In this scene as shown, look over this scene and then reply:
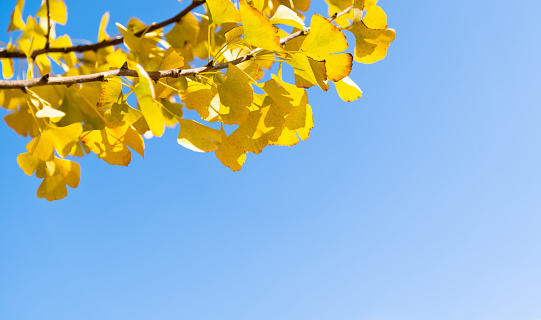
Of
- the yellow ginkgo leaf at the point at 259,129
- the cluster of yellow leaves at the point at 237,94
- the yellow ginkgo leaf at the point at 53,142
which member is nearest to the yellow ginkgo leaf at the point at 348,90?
the cluster of yellow leaves at the point at 237,94

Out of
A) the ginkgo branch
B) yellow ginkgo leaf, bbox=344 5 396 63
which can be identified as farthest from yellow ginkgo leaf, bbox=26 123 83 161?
yellow ginkgo leaf, bbox=344 5 396 63

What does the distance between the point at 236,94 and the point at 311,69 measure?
0.36 ft

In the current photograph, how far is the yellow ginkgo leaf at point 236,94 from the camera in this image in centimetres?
56

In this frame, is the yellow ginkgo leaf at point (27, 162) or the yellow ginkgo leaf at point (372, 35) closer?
the yellow ginkgo leaf at point (372, 35)

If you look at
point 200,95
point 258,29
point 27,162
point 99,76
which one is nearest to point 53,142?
point 27,162

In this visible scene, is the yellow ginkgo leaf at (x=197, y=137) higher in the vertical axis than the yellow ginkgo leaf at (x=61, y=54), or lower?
lower

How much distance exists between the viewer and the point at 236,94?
0.57 meters

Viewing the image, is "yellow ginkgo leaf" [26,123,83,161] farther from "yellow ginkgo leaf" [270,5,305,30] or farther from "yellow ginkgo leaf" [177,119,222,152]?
"yellow ginkgo leaf" [270,5,305,30]

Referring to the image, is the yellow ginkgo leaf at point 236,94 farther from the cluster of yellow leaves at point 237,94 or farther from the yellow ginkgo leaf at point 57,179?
the yellow ginkgo leaf at point 57,179

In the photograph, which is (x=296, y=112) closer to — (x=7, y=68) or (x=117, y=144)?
(x=117, y=144)

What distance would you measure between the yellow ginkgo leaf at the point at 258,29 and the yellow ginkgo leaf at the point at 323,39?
0.05 metres

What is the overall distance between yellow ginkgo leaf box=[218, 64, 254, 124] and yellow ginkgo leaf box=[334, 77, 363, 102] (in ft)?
0.52

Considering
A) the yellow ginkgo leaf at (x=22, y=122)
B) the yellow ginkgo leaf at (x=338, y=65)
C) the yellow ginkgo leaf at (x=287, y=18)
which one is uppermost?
the yellow ginkgo leaf at (x=22, y=122)

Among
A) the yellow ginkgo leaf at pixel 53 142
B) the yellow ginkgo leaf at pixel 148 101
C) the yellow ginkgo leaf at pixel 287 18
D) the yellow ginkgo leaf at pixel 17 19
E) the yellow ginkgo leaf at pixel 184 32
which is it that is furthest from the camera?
the yellow ginkgo leaf at pixel 184 32
